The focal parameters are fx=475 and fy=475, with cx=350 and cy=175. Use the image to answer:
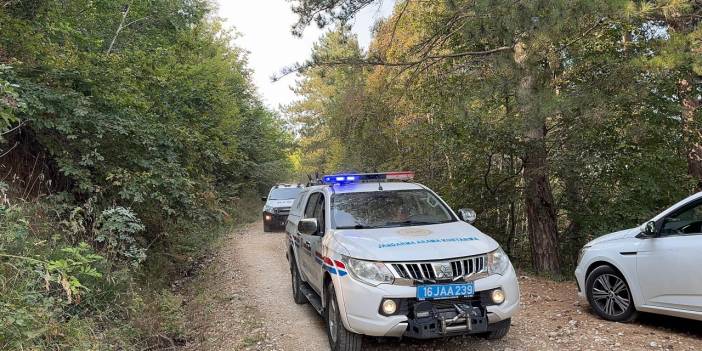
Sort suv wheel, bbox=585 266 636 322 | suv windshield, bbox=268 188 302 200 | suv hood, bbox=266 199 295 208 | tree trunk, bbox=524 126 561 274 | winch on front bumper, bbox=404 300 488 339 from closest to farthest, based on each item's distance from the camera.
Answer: winch on front bumper, bbox=404 300 488 339, suv wheel, bbox=585 266 636 322, tree trunk, bbox=524 126 561 274, suv hood, bbox=266 199 295 208, suv windshield, bbox=268 188 302 200

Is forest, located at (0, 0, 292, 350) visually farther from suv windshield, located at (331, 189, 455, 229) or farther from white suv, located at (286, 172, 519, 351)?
suv windshield, located at (331, 189, 455, 229)

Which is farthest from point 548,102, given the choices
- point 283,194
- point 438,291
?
point 283,194

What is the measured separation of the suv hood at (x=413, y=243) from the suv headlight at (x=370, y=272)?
0.06 meters

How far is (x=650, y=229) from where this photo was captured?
540 centimetres

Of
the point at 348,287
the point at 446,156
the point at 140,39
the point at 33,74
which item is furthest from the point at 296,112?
the point at 348,287

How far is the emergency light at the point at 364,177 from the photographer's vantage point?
6434mm

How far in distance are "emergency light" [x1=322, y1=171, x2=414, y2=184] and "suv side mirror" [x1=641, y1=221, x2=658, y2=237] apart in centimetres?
281

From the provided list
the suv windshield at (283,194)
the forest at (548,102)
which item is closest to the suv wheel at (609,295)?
the forest at (548,102)

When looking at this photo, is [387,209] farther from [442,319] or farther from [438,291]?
[442,319]

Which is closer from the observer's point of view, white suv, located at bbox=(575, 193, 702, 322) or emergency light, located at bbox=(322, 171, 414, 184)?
white suv, located at bbox=(575, 193, 702, 322)

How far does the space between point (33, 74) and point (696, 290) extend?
Result: 9111 mm

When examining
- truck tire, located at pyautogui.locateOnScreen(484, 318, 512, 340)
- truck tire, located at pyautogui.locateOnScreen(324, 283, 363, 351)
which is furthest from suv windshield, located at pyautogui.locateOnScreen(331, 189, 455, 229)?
truck tire, located at pyautogui.locateOnScreen(484, 318, 512, 340)

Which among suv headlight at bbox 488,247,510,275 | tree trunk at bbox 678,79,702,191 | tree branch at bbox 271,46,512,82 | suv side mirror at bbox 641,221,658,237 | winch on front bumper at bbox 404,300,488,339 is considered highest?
tree branch at bbox 271,46,512,82

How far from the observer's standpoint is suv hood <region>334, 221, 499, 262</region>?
4.52 metres
